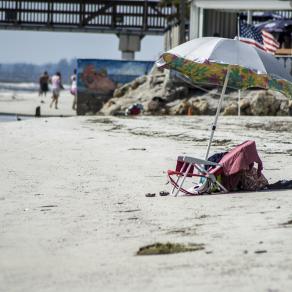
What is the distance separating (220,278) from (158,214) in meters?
3.09

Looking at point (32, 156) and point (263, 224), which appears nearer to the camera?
point (263, 224)

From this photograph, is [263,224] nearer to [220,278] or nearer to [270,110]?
[220,278]

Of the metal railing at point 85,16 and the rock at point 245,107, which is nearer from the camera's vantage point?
the rock at point 245,107

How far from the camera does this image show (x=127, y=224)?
964cm

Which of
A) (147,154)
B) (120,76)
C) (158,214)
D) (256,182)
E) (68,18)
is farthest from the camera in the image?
(68,18)

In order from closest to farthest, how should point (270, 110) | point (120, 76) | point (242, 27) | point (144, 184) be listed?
point (144, 184) → point (242, 27) → point (270, 110) → point (120, 76)

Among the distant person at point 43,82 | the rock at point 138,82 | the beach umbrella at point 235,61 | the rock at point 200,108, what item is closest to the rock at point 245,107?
the rock at point 200,108

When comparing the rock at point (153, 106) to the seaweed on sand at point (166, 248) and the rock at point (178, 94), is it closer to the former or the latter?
the rock at point (178, 94)

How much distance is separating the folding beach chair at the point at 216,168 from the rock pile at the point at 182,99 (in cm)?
1516

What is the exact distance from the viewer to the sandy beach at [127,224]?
7.34m

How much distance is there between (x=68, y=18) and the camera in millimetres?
46688

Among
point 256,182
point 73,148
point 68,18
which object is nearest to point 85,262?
point 256,182

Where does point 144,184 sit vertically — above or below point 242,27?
below

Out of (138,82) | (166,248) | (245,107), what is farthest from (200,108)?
(166,248)
